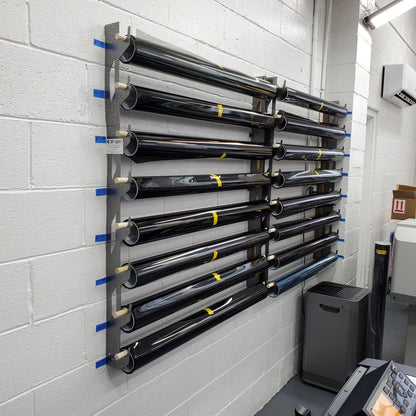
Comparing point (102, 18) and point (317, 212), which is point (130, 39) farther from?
point (317, 212)

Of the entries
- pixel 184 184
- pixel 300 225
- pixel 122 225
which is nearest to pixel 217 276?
pixel 184 184

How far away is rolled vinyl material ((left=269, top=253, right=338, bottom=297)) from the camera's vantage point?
2273 millimetres

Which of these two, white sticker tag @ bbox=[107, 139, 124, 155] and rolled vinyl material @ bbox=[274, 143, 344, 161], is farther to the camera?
rolled vinyl material @ bbox=[274, 143, 344, 161]

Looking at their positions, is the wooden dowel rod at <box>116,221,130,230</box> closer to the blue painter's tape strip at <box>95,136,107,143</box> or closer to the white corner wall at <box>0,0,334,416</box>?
the white corner wall at <box>0,0,334,416</box>

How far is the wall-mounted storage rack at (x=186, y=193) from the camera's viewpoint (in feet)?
4.46

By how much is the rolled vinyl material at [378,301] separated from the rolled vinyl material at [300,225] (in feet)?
1.14

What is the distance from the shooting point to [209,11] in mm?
1764

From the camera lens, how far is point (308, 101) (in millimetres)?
2340

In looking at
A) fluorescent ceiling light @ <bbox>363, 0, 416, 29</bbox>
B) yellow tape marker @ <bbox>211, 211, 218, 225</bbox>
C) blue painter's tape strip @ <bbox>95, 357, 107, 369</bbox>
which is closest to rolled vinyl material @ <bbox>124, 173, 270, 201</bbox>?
yellow tape marker @ <bbox>211, 211, 218, 225</bbox>

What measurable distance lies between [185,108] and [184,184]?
11.2 inches

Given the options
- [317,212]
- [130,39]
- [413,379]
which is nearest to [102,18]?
[130,39]

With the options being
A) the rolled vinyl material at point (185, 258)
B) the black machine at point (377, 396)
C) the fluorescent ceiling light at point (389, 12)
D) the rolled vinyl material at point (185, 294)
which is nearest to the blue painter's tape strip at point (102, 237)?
the rolled vinyl material at point (185, 258)

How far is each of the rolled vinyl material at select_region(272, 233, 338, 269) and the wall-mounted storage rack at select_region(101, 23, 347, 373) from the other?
0.04ft

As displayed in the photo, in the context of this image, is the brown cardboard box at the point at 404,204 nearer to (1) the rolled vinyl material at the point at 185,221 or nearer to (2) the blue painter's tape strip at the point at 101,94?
(1) the rolled vinyl material at the point at 185,221
